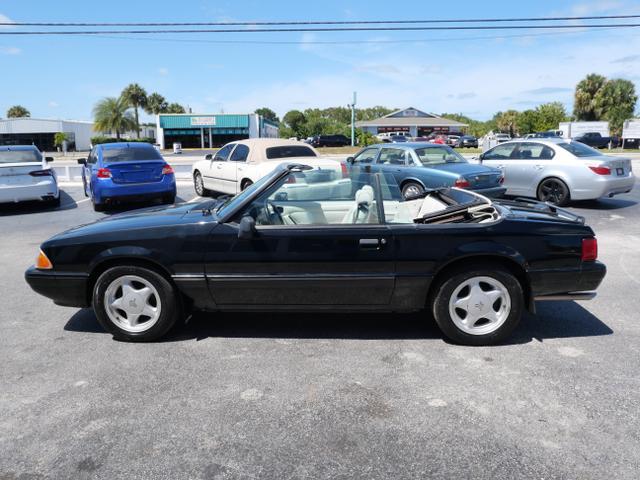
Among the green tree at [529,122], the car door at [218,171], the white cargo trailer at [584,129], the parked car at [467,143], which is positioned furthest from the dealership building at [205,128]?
the car door at [218,171]

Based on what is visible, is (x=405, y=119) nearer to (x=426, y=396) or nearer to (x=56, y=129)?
(x=56, y=129)

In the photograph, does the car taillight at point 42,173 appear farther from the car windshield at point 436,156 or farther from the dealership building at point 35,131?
the dealership building at point 35,131

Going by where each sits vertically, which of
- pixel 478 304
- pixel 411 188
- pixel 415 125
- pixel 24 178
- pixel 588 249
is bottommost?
pixel 478 304

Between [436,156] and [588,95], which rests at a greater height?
[588,95]

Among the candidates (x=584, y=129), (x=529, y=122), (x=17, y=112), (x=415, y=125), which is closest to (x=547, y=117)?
(x=529, y=122)

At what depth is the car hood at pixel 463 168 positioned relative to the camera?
999 cm

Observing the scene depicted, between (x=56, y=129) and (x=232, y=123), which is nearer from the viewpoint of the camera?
(x=232, y=123)

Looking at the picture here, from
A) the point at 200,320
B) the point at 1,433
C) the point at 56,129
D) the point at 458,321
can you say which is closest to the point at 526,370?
the point at 458,321

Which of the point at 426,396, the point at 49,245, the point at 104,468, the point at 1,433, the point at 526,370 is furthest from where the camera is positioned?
the point at 49,245

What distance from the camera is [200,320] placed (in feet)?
15.7

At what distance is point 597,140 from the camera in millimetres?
44688

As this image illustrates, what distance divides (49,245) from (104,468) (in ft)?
7.42

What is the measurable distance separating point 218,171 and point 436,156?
514cm

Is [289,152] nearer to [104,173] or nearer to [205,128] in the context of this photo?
[104,173]
